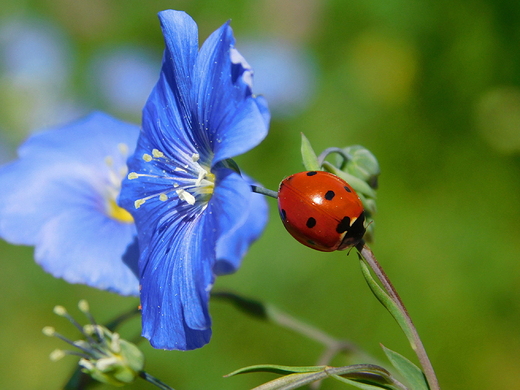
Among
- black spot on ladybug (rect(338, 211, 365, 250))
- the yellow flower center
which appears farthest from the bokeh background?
black spot on ladybug (rect(338, 211, 365, 250))

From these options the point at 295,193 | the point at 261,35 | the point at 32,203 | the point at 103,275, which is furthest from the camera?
the point at 261,35

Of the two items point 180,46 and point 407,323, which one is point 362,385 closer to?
point 407,323

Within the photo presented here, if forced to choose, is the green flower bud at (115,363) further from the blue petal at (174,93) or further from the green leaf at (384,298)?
the green leaf at (384,298)

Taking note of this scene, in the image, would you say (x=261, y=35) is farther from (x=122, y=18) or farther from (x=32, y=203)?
(x=32, y=203)

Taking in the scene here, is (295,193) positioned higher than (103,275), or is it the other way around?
(295,193)

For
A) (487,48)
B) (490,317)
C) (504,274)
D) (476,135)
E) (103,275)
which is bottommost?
(490,317)

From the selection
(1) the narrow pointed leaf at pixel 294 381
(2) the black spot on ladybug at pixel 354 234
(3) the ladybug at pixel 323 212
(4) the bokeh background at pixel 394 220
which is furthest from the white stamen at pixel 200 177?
(4) the bokeh background at pixel 394 220

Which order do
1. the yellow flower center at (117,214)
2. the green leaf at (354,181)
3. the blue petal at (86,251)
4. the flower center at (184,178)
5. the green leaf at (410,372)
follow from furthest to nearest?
the yellow flower center at (117,214) → the blue petal at (86,251) → the flower center at (184,178) → the green leaf at (354,181) → the green leaf at (410,372)

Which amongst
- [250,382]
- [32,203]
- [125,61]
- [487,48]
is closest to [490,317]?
[250,382]
